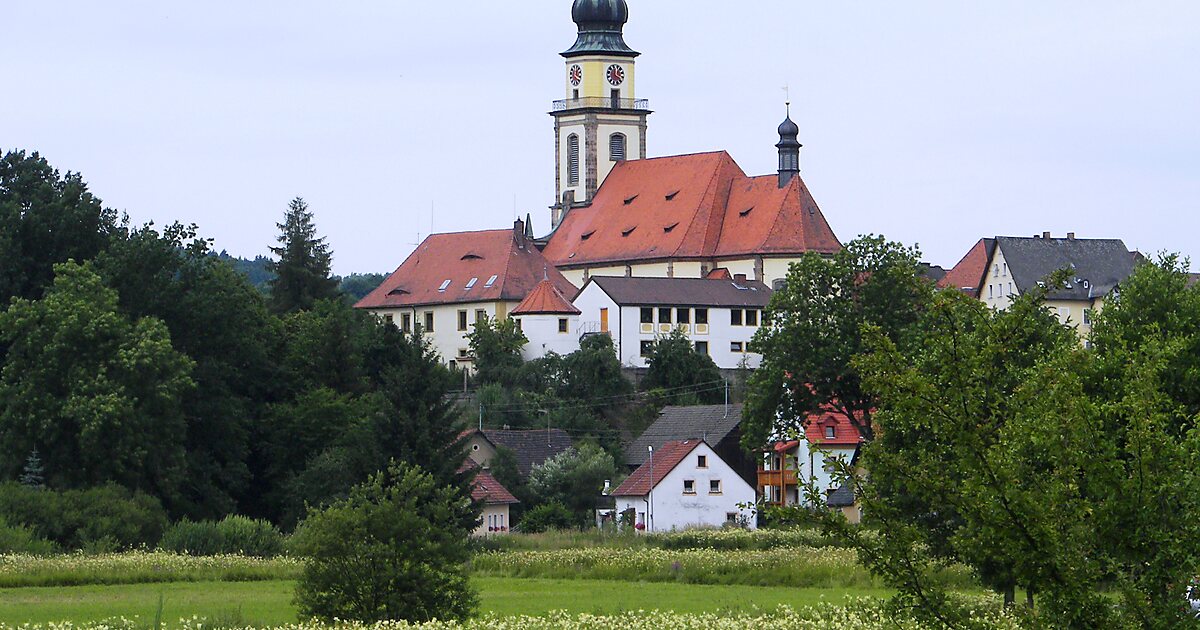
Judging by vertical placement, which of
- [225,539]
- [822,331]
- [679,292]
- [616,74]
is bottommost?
[225,539]

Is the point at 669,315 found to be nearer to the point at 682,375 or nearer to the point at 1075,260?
the point at 682,375

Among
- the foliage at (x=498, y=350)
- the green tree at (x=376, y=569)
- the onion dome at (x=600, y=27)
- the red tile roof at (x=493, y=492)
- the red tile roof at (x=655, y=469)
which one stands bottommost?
the green tree at (x=376, y=569)

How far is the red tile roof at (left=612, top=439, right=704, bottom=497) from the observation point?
6956cm

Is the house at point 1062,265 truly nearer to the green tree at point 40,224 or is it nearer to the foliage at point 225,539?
the green tree at point 40,224

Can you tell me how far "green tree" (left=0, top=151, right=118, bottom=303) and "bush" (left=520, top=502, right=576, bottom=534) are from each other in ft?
49.0

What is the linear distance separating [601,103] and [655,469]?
5056 centimetres

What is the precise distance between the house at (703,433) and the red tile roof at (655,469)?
1925mm

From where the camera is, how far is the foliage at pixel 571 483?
68.8m

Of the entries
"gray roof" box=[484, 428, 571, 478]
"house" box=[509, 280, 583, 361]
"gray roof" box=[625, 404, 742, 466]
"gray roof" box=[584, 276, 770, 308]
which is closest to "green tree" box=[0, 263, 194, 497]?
"gray roof" box=[484, 428, 571, 478]

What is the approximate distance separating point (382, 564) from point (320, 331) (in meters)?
40.5

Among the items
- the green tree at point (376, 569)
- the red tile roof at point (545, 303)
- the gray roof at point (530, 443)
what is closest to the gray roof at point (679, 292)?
the red tile roof at point (545, 303)

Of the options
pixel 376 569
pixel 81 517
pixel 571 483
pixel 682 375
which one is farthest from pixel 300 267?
pixel 376 569

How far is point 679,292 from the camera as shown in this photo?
325 ft

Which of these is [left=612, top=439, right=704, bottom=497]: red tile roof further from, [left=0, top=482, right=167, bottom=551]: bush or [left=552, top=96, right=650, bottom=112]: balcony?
[left=552, top=96, right=650, bottom=112]: balcony
